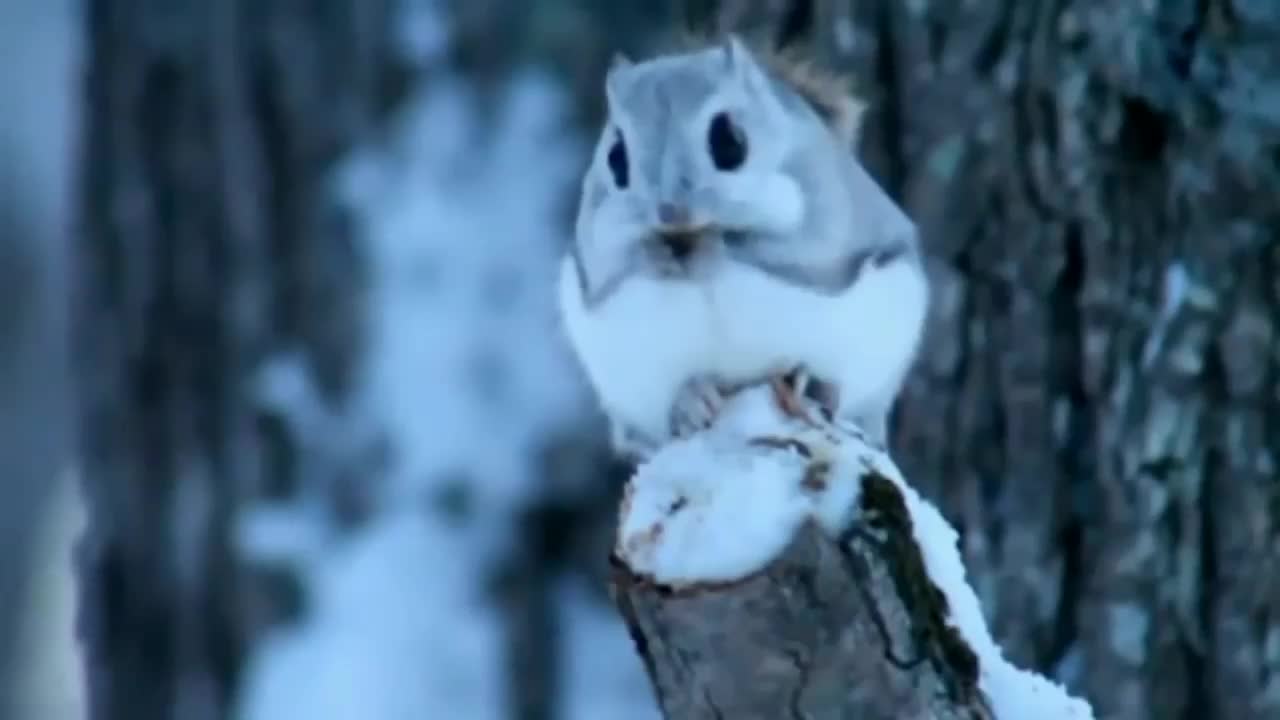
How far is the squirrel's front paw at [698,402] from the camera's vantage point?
1.35 meters

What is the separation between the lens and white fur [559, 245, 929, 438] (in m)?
1.32

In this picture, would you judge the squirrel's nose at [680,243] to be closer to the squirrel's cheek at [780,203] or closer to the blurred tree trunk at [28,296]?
the squirrel's cheek at [780,203]

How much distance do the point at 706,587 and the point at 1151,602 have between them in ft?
2.90

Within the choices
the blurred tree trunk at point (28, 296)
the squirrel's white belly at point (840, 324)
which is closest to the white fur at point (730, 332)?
the squirrel's white belly at point (840, 324)

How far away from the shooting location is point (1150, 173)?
6.57 ft

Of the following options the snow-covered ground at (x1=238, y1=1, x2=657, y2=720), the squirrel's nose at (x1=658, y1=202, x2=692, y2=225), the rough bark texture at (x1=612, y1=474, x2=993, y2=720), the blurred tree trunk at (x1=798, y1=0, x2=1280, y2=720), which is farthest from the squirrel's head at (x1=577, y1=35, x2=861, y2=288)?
the snow-covered ground at (x1=238, y1=1, x2=657, y2=720)

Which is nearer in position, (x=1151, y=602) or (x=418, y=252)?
(x=1151, y=602)

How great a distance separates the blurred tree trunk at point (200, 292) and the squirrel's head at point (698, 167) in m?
0.85

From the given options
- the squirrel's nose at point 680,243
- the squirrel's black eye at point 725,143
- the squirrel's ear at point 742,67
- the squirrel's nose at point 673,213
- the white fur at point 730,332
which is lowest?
the white fur at point 730,332

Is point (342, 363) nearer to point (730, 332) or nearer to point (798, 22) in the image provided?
point (798, 22)

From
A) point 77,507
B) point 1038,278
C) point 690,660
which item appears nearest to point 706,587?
point 690,660

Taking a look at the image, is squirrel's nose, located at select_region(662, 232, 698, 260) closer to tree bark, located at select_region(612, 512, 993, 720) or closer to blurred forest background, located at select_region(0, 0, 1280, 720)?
tree bark, located at select_region(612, 512, 993, 720)

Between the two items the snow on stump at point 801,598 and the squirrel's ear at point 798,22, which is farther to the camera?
the squirrel's ear at point 798,22

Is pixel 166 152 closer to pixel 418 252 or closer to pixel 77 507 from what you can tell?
pixel 418 252
